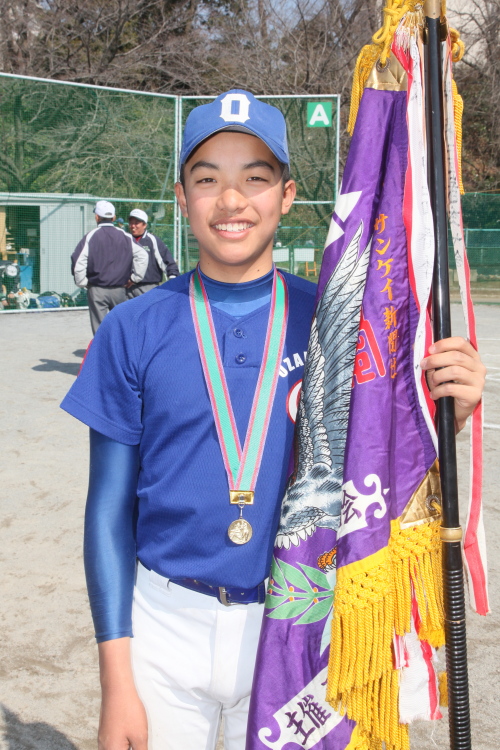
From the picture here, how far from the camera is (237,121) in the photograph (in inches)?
71.7

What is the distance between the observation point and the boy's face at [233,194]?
1.86 m

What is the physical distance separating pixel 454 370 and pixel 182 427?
0.65m

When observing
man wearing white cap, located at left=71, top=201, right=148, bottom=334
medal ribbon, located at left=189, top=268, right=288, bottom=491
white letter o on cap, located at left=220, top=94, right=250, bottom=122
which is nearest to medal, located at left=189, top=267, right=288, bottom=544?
medal ribbon, located at left=189, top=268, right=288, bottom=491

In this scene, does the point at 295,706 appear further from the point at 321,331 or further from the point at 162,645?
the point at 321,331

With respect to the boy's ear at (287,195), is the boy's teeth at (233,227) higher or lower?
lower

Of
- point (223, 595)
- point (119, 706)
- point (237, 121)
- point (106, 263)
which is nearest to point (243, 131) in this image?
point (237, 121)

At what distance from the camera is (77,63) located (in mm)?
24062

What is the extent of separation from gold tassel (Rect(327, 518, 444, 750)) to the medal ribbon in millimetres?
327

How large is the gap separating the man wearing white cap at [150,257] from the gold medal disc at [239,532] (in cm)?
820

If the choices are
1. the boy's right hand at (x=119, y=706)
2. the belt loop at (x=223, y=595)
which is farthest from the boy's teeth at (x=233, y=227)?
the boy's right hand at (x=119, y=706)

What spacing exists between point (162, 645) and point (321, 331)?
0.85 metres

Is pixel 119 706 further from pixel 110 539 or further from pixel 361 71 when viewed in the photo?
pixel 361 71

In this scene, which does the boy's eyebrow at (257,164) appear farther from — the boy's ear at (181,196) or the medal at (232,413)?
the medal at (232,413)

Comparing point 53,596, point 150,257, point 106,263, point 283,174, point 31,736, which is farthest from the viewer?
point 150,257
